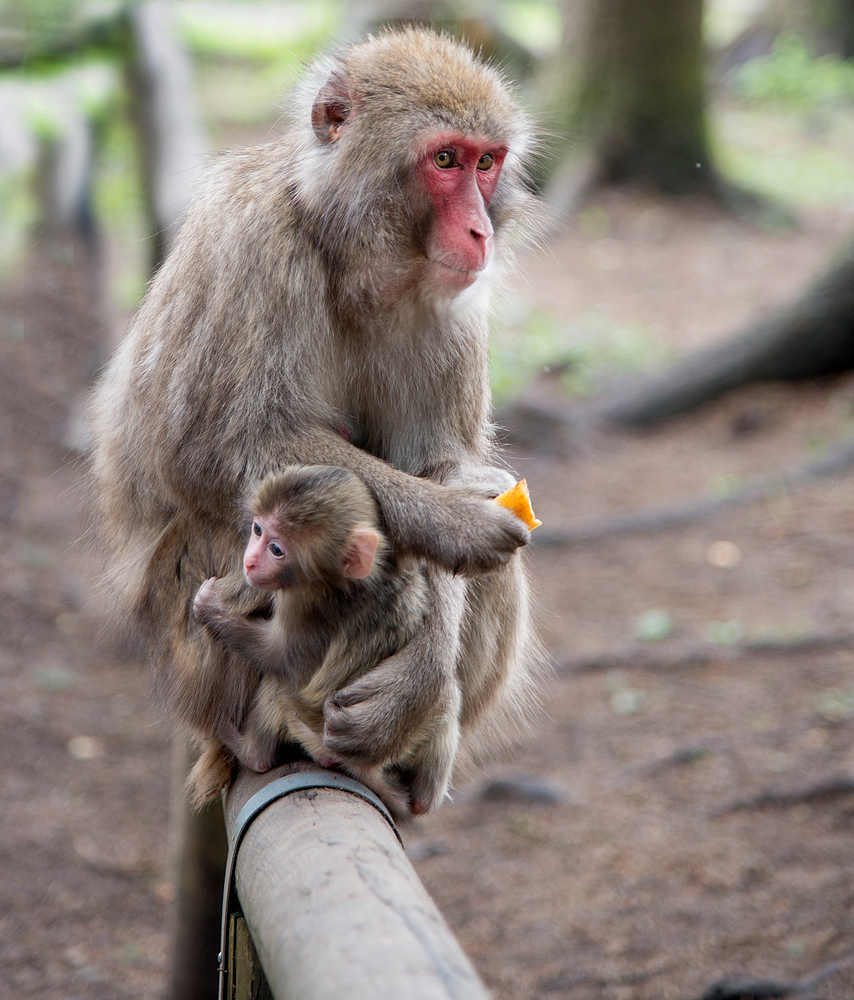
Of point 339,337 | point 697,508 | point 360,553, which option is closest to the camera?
point 360,553

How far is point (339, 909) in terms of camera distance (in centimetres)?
175

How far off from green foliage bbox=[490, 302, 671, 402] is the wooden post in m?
6.67

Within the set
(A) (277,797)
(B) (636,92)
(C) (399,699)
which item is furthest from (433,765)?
(B) (636,92)

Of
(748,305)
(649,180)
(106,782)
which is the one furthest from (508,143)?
(649,180)

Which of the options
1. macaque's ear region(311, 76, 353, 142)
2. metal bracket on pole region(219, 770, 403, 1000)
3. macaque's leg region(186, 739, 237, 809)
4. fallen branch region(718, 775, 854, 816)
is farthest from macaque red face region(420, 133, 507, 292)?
fallen branch region(718, 775, 854, 816)

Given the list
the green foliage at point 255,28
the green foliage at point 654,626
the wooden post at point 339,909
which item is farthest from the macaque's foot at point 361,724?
the green foliage at point 255,28

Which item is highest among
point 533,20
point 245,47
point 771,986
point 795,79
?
point 795,79

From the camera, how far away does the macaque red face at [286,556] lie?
100.0 inches

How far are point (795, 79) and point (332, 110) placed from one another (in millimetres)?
14912

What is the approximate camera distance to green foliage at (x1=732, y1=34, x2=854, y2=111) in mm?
15461

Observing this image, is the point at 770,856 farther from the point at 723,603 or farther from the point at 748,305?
the point at 748,305

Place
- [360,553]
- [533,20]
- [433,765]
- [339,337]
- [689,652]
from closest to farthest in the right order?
[360,553] < [433,765] < [339,337] < [689,652] < [533,20]

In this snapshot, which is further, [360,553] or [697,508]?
[697,508]

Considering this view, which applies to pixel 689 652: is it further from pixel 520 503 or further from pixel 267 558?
pixel 267 558
